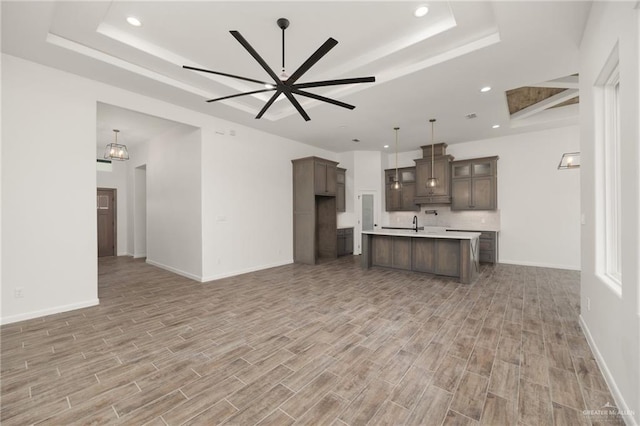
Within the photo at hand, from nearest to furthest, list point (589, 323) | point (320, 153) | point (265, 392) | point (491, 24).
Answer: point (265, 392) < point (589, 323) < point (491, 24) < point (320, 153)

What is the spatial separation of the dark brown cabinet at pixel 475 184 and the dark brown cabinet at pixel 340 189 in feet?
9.94

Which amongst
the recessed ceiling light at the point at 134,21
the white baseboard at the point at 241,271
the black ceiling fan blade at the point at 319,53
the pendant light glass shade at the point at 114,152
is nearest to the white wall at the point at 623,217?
the black ceiling fan blade at the point at 319,53

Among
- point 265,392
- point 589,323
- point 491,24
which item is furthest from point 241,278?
point 491,24

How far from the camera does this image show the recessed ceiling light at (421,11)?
269cm

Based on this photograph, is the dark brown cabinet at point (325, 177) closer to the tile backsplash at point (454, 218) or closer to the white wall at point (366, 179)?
the white wall at point (366, 179)

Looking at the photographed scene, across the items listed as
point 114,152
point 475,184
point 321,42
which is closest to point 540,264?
point 475,184

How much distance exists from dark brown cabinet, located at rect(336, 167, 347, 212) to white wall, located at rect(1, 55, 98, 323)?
5545mm

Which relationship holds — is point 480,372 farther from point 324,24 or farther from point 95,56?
point 95,56

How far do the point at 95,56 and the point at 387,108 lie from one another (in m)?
4.32

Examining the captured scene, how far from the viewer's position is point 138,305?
3799 mm

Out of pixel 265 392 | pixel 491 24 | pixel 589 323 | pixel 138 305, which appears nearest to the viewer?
pixel 265 392

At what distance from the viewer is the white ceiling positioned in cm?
265

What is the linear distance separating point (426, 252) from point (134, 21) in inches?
228

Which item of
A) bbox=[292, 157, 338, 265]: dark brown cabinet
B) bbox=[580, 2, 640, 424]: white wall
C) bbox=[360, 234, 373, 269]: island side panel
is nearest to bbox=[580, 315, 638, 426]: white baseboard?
bbox=[580, 2, 640, 424]: white wall
